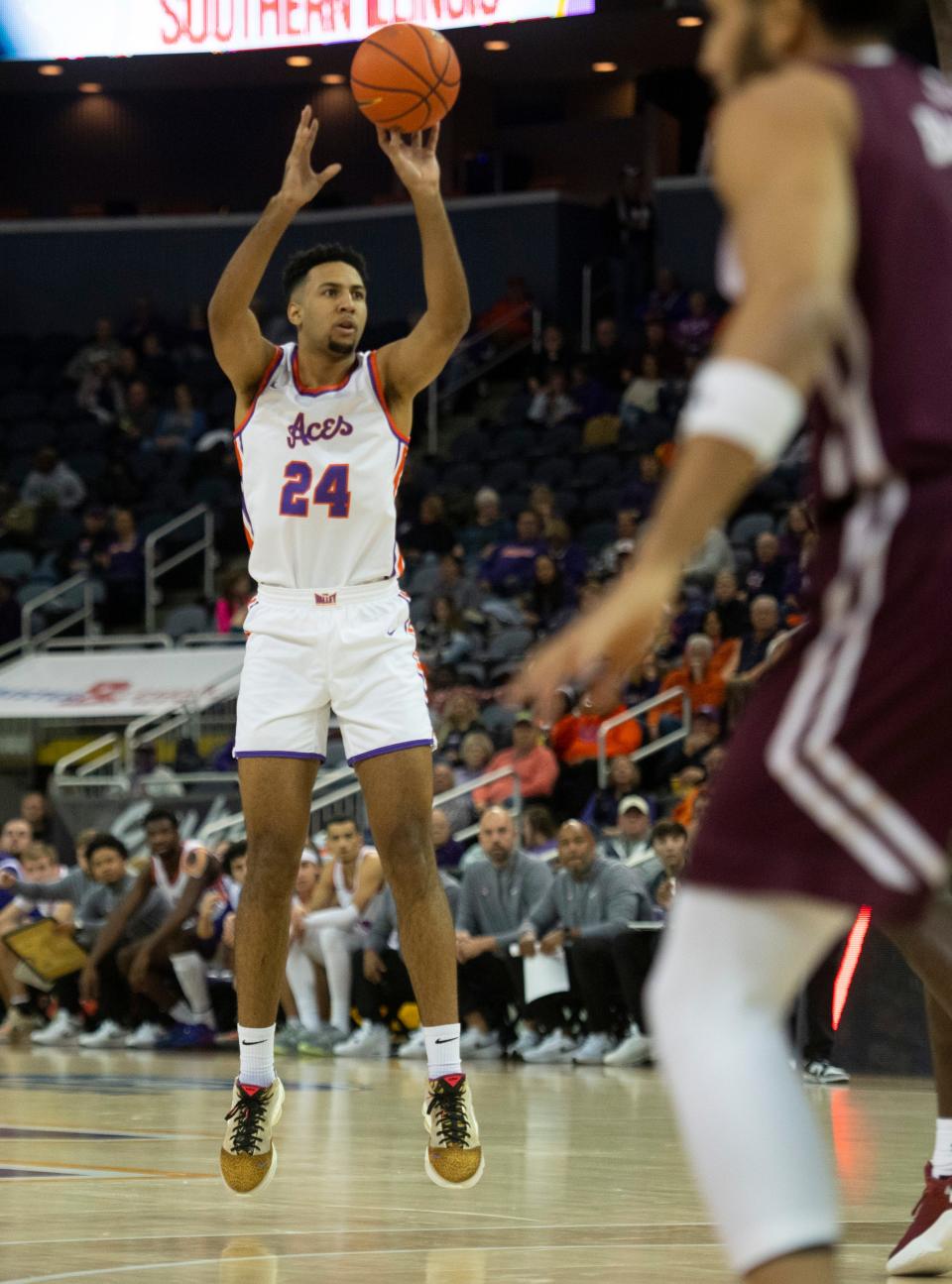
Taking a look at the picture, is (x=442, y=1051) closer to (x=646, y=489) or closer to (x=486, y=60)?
(x=646, y=489)

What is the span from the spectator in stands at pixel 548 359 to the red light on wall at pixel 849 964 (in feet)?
43.3

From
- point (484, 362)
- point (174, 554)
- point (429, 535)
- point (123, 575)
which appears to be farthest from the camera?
point (484, 362)

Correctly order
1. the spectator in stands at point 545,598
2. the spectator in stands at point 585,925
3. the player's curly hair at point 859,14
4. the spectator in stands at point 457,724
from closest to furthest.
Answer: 1. the player's curly hair at point 859,14
2. the spectator in stands at point 585,925
3. the spectator in stands at point 457,724
4. the spectator in stands at point 545,598

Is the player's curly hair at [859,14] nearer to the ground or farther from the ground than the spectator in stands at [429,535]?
farther from the ground

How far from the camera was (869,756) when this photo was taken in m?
2.29

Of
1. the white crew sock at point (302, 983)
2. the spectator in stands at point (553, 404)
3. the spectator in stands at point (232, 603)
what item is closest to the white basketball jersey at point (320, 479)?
the white crew sock at point (302, 983)

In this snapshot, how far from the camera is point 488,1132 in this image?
7316mm

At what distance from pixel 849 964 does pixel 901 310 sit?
7694 millimetres

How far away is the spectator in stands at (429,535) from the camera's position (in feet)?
64.5

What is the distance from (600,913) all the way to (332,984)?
1.87 m

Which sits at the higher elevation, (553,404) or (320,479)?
(553,404)

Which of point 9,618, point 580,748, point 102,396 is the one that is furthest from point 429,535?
point 102,396

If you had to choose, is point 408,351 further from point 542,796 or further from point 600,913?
point 542,796

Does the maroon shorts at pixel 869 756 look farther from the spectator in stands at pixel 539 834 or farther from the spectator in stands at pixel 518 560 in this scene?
the spectator in stands at pixel 518 560
